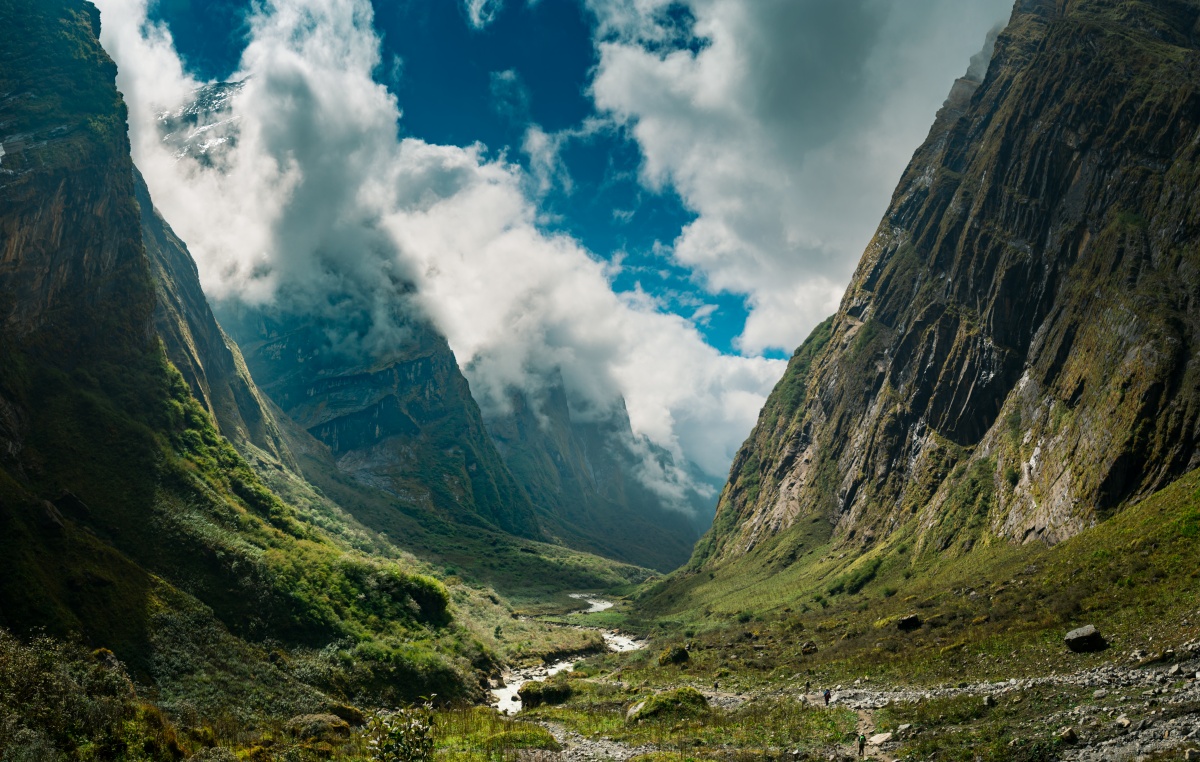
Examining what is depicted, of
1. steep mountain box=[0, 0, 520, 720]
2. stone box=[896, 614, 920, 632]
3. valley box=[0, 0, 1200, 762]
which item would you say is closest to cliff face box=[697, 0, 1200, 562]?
valley box=[0, 0, 1200, 762]

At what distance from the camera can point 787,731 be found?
40.7 metres

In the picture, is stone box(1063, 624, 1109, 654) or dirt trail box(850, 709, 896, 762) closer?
dirt trail box(850, 709, 896, 762)

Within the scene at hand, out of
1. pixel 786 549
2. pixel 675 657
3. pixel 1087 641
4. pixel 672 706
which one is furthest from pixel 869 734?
pixel 786 549

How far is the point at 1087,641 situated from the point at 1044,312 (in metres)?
111

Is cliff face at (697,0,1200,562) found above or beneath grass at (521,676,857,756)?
above

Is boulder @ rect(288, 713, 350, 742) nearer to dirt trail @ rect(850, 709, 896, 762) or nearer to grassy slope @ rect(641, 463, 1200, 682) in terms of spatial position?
dirt trail @ rect(850, 709, 896, 762)

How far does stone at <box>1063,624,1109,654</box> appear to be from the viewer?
38281 mm

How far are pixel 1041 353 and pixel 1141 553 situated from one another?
7984 cm

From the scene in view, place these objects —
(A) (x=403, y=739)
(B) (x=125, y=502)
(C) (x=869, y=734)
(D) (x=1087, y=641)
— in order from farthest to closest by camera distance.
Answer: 1. (B) (x=125, y=502)
2. (D) (x=1087, y=641)
3. (C) (x=869, y=734)
4. (A) (x=403, y=739)

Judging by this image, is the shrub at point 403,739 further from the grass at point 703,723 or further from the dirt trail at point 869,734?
the dirt trail at point 869,734

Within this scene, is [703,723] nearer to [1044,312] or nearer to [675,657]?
[675,657]

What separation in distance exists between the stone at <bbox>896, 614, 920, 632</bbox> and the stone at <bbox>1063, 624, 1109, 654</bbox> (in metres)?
26.6

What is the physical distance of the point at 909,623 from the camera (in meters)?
65.2

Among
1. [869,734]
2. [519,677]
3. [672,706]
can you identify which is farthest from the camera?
[519,677]
